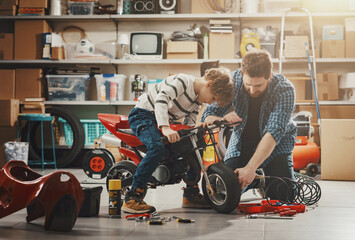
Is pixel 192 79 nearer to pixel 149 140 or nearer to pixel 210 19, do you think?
pixel 149 140

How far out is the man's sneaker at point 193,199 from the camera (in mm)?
3176

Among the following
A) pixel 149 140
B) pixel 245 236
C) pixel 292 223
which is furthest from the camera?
pixel 149 140

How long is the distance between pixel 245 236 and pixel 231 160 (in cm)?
102

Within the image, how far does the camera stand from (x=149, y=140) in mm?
2924

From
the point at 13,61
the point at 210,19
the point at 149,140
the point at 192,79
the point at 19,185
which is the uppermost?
the point at 210,19

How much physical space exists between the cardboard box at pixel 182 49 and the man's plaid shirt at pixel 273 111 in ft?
10.0

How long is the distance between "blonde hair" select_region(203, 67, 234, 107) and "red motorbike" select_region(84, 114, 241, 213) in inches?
6.3

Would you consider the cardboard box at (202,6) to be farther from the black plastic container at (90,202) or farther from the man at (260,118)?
the black plastic container at (90,202)

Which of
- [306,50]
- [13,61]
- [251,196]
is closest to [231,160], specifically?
[251,196]

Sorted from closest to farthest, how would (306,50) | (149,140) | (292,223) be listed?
(292,223)
(149,140)
(306,50)

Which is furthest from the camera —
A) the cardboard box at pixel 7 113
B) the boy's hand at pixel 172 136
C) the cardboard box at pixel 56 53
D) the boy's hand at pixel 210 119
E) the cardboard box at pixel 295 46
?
the cardboard box at pixel 56 53

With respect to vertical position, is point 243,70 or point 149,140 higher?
point 243,70

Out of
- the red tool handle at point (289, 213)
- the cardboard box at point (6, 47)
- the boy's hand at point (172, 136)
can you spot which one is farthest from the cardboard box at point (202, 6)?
the red tool handle at point (289, 213)

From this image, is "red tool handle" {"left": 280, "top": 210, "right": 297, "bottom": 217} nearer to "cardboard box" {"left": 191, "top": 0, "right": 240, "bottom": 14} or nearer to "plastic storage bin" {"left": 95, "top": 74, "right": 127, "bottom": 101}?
"plastic storage bin" {"left": 95, "top": 74, "right": 127, "bottom": 101}
